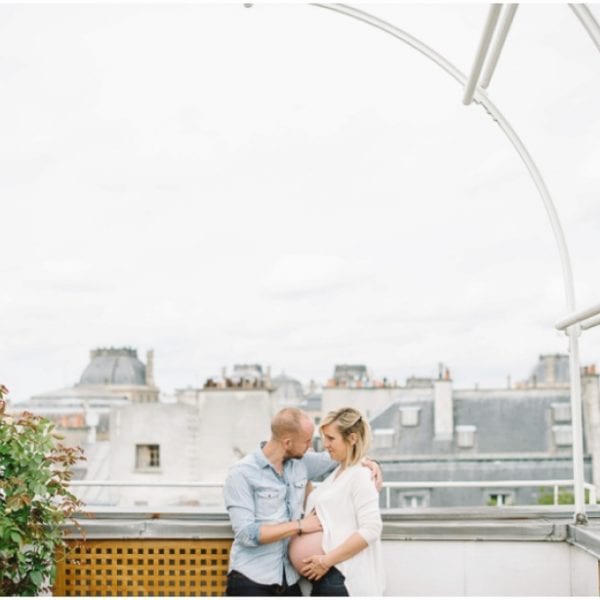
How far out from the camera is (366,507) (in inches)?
131

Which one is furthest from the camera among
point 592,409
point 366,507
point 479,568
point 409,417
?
point 409,417

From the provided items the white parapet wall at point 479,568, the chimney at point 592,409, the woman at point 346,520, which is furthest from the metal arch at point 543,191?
the chimney at point 592,409

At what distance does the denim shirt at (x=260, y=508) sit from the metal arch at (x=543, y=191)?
1.34 m

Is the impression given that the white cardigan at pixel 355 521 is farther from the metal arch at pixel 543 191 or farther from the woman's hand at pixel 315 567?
the metal arch at pixel 543 191

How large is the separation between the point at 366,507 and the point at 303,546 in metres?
0.33

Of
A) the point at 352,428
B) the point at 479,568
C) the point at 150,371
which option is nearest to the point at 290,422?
the point at 352,428

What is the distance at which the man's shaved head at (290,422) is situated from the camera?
137 inches

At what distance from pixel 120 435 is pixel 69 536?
26.0 m

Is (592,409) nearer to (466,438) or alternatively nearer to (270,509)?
(466,438)

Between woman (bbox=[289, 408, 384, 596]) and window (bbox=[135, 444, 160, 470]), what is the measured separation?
87.3 feet

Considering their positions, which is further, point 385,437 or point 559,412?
point 385,437

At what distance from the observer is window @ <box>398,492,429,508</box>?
22500mm

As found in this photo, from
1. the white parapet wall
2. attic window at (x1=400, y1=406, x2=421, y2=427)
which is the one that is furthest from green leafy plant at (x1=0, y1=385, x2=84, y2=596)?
attic window at (x1=400, y1=406, x2=421, y2=427)

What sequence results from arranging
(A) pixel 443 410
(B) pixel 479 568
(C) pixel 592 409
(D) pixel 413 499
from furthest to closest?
(A) pixel 443 410, (C) pixel 592 409, (D) pixel 413 499, (B) pixel 479 568
